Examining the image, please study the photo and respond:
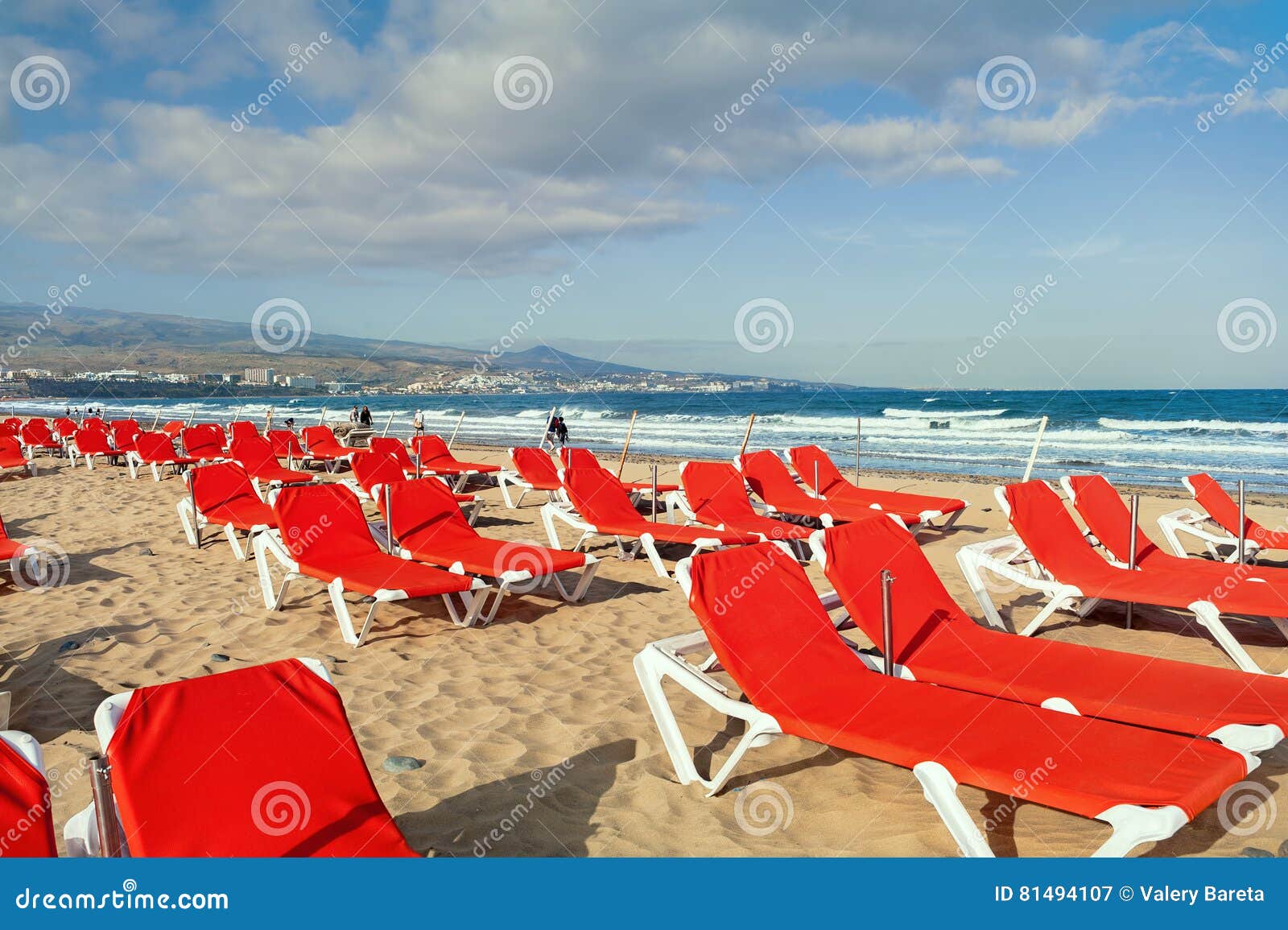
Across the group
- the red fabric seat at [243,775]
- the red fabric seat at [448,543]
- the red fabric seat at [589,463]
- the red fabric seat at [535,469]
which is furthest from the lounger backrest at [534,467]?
the red fabric seat at [243,775]

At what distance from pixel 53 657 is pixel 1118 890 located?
5.12 m

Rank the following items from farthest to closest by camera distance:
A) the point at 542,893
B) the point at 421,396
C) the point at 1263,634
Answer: the point at 421,396 < the point at 1263,634 < the point at 542,893

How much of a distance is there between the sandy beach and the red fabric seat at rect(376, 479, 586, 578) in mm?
346

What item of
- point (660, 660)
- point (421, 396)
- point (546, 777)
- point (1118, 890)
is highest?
point (421, 396)

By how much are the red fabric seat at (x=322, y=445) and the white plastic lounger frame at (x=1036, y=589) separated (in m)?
11.1

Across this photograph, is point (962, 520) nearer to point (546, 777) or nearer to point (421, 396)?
point (546, 777)

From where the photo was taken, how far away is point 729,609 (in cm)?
350

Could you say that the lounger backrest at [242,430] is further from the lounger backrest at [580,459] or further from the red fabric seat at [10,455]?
the lounger backrest at [580,459]

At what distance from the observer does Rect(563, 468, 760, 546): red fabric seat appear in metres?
6.71

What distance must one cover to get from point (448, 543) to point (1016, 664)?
13.1ft

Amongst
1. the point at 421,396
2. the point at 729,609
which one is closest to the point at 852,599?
the point at 729,609

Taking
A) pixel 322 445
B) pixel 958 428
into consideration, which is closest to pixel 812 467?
pixel 322 445

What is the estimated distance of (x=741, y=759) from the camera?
3.20 metres

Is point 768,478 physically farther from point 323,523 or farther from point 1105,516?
point 323,523
